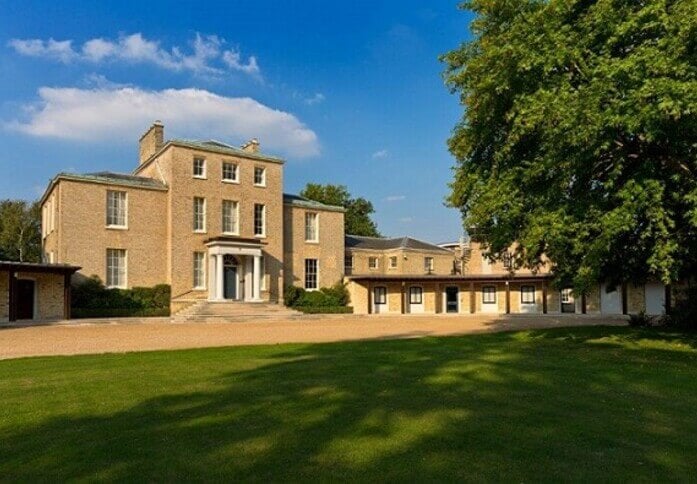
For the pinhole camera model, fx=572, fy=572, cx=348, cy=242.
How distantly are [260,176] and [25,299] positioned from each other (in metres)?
15.0

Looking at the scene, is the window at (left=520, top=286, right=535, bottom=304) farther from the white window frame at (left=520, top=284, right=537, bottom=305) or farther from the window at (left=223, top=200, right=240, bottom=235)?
the window at (left=223, top=200, right=240, bottom=235)

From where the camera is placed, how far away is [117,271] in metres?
31.0

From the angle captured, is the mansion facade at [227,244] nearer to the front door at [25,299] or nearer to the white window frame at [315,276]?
the white window frame at [315,276]

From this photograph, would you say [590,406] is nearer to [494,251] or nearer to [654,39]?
[654,39]

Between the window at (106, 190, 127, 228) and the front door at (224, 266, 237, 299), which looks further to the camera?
the front door at (224, 266, 237, 299)

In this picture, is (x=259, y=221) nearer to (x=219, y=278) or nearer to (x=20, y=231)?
(x=219, y=278)

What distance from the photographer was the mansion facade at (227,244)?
101 ft

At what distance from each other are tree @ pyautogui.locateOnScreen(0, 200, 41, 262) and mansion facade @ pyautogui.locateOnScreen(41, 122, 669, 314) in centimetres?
1728

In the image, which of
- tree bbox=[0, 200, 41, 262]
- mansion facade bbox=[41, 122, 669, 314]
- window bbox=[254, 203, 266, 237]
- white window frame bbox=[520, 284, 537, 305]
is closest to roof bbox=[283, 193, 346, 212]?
mansion facade bbox=[41, 122, 669, 314]

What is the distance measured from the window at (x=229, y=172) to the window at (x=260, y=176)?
1.42 m

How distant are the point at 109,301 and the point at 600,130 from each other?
26.1m

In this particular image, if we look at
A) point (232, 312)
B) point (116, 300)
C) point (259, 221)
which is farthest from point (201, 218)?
point (116, 300)

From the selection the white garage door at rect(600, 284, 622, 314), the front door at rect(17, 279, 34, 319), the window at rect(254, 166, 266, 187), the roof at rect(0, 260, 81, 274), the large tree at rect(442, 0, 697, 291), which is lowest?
the white garage door at rect(600, 284, 622, 314)

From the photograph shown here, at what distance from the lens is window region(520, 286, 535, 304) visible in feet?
131
